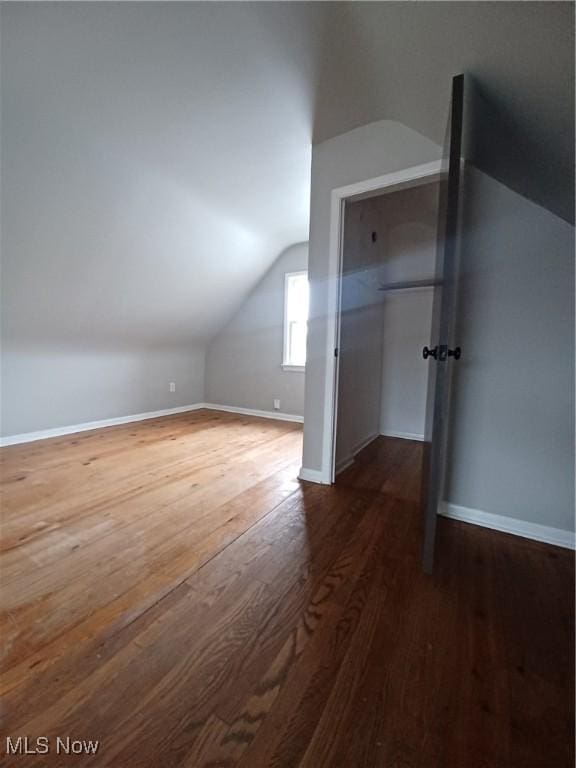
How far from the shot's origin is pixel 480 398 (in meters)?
1.78

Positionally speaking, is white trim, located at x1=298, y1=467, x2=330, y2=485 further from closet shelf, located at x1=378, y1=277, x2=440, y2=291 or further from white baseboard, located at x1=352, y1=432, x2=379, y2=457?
closet shelf, located at x1=378, y1=277, x2=440, y2=291

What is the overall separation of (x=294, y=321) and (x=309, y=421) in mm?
2421

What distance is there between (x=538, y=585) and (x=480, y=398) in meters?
0.88

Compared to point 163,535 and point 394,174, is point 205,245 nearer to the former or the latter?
point 394,174

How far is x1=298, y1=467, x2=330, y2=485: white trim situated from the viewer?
225cm

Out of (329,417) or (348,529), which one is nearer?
(348,529)

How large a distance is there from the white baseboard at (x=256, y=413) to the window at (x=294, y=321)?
0.65 metres

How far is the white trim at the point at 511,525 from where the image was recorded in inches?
62.9

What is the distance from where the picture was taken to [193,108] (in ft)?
6.15

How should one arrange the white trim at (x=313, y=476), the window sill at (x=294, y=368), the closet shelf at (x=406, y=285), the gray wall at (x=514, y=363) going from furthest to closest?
the window sill at (x=294, y=368) → the closet shelf at (x=406, y=285) → the white trim at (x=313, y=476) → the gray wall at (x=514, y=363)

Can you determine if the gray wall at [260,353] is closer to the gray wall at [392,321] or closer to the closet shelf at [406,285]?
the gray wall at [392,321]

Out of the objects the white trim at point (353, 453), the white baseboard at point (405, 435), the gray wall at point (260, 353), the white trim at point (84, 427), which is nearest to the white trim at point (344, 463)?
the white trim at point (353, 453)

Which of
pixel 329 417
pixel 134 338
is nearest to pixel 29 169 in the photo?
pixel 134 338

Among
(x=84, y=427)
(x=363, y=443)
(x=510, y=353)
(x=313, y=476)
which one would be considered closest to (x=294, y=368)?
(x=363, y=443)
